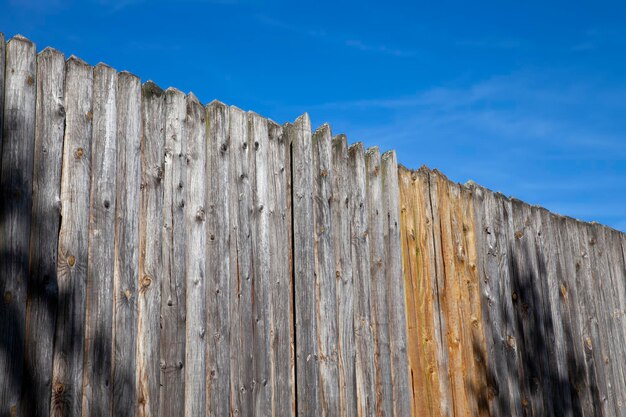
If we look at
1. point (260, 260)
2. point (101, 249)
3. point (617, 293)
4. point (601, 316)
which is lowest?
point (101, 249)

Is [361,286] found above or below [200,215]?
below

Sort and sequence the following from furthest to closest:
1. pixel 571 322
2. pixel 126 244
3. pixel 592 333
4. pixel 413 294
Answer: pixel 592 333, pixel 571 322, pixel 413 294, pixel 126 244

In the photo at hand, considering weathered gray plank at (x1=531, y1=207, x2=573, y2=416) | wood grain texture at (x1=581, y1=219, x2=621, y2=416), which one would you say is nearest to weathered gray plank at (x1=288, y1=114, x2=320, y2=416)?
weathered gray plank at (x1=531, y1=207, x2=573, y2=416)

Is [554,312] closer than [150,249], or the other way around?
[150,249]

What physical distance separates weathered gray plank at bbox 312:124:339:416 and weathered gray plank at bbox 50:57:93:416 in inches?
55.4

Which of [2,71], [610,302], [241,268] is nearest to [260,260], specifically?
[241,268]

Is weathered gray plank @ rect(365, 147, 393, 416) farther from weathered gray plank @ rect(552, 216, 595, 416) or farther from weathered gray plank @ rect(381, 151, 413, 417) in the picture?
weathered gray plank @ rect(552, 216, 595, 416)

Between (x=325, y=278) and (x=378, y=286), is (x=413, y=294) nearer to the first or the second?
(x=378, y=286)

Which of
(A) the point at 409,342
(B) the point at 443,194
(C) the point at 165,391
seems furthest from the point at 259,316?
(B) the point at 443,194

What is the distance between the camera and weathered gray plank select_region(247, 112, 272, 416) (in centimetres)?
376

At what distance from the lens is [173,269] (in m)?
3.52

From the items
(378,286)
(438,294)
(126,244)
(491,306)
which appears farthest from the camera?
(491,306)

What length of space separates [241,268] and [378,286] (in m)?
1.08

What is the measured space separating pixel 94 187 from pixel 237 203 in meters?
0.79
